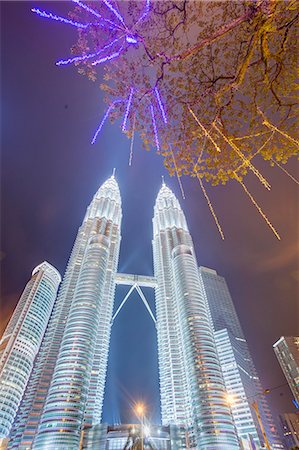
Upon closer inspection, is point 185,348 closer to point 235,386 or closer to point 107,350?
point 107,350

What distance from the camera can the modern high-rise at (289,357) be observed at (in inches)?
5471

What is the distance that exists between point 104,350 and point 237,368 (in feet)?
220

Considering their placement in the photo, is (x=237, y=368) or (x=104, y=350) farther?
(x=237, y=368)

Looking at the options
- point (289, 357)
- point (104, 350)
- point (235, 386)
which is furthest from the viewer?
point (289, 357)

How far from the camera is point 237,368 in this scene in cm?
13638

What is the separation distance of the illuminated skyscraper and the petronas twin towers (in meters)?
0.29

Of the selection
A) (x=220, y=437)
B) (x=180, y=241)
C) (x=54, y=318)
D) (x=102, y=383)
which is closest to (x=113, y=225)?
(x=180, y=241)

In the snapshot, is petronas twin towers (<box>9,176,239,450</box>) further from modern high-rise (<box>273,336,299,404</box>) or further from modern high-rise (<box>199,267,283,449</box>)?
modern high-rise (<box>273,336,299,404</box>)

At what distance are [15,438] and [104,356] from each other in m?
38.1

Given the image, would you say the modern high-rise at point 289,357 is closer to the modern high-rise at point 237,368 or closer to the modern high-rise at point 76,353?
the modern high-rise at point 237,368

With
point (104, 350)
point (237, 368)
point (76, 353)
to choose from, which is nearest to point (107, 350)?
point (104, 350)

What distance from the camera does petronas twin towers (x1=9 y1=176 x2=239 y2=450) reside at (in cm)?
8456

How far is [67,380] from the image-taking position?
3433 inches

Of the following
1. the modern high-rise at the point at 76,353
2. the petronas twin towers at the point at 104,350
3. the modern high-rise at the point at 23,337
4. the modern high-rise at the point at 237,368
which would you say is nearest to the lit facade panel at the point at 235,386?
the modern high-rise at the point at 237,368
